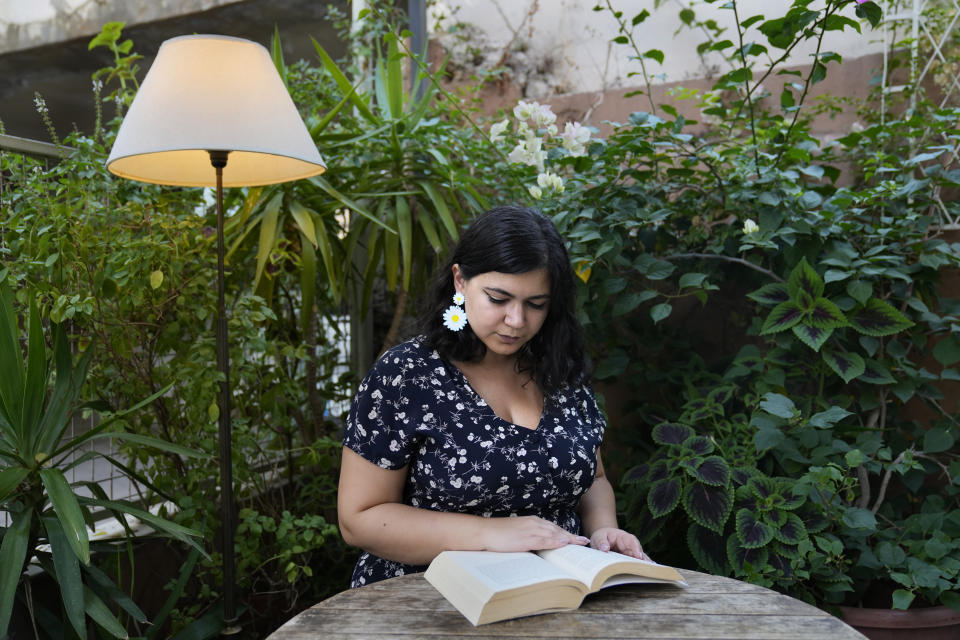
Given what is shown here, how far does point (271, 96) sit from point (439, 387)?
0.79 m

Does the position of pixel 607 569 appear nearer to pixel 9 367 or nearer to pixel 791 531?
pixel 791 531

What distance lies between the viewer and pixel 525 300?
1.43 m

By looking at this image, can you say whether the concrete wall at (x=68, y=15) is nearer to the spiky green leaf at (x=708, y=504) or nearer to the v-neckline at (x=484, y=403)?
the v-neckline at (x=484, y=403)

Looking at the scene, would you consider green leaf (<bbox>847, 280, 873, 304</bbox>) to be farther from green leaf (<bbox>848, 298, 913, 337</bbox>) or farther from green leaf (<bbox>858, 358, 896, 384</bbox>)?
green leaf (<bbox>858, 358, 896, 384</bbox>)

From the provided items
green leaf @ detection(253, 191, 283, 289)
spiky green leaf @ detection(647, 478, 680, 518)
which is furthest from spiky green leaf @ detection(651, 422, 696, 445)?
green leaf @ detection(253, 191, 283, 289)

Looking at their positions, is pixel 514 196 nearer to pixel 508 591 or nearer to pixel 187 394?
pixel 187 394

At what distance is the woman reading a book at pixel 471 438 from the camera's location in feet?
4.51

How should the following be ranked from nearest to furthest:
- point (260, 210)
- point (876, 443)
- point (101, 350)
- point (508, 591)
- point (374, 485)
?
1. point (508, 591)
2. point (374, 485)
3. point (876, 443)
4. point (101, 350)
5. point (260, 210)

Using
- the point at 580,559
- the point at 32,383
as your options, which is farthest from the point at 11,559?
the point at 580,559

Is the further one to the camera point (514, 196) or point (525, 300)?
point (514, 196)

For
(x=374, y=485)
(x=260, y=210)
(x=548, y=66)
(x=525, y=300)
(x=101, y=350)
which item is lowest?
(x=374, y=485)

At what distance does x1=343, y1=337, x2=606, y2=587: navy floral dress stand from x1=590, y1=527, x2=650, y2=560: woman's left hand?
0.08 meters

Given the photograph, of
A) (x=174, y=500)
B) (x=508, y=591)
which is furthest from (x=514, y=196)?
(x=508, y=591)

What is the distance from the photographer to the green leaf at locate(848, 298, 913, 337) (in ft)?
6.02
